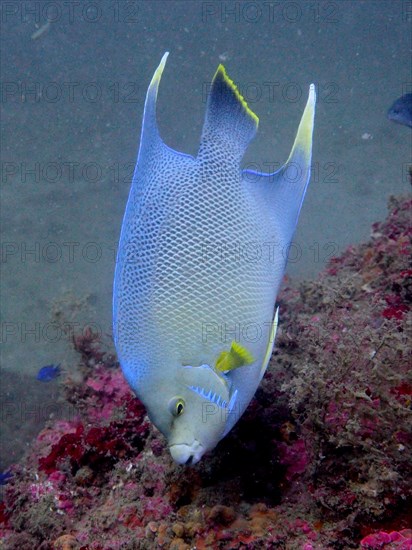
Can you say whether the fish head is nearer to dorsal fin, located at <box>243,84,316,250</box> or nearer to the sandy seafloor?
→ dorsal fin, located at <box>243,84,316,250</box>

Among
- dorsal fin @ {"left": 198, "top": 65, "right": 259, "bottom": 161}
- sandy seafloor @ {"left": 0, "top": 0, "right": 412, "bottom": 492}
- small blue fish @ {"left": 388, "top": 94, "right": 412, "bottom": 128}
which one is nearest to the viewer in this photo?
dorsal fin @ {"left": 198, "top": 65, "right": 259, "bottom": 161}

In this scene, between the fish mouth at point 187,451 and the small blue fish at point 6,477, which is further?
the small blue fish at point 6,477

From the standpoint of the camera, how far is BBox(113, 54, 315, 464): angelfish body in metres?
1.34

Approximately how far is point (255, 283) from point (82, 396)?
3225 mm

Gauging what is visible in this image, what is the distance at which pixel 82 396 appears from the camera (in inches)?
164

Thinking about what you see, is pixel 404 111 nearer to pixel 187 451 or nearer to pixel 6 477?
pixel 187 451

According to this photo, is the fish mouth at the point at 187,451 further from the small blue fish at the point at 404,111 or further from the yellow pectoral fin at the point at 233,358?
the small blue fish at the point at 404,111

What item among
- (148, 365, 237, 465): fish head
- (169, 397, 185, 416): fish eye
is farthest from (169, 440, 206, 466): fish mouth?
(169, 397, 185, 416): fish eye

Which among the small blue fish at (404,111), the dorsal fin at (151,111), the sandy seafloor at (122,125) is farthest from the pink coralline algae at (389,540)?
the sandy seafloor at (122,125)

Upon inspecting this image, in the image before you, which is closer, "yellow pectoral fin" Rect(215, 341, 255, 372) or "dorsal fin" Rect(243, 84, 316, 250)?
"yellow pectoral fin" Rect(215, 341, 255, 372)

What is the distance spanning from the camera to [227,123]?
1.50 metres

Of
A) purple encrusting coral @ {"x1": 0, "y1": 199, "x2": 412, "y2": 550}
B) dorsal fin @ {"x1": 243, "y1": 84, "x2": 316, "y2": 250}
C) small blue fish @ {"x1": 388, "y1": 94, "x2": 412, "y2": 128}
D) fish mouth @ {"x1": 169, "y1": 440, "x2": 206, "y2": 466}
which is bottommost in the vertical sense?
purple encrusting coral @ {"x1": 0, "y1": 199, "x2": 412, "y2": 550}

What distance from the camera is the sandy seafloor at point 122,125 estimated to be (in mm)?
9070

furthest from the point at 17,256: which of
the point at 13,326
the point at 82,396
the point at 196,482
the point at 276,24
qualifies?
the point at 276,24
